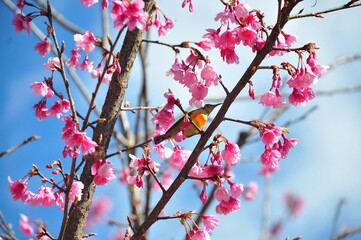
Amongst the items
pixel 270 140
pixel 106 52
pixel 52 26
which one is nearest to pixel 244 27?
Answer: pixel 270 140

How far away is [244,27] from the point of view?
2068 millimetres

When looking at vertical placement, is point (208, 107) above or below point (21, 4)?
below

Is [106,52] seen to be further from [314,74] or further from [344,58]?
[344,58]

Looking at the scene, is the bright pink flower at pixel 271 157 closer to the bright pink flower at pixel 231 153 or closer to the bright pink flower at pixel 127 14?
the bright pink flower at pixel 231 153

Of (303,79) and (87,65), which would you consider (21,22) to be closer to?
(87,65)

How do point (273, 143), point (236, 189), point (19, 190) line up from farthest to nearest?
point (19, 190)
point (236, 189)
point (273, 143)

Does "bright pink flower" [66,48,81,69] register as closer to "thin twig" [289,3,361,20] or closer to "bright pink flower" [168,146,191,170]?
"bright pink flower" [168,146,191,170]

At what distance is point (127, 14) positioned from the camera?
1.84m

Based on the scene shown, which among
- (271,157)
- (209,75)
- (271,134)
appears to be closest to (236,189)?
(271,157)

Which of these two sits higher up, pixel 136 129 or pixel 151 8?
pixel 136 129

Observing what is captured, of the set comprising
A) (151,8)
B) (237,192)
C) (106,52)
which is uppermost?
(151,8)

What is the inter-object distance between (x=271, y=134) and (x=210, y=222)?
1.81 ft

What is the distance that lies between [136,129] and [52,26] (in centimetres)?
294

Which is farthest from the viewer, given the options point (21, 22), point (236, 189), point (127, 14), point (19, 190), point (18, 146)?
point (18, 146)
